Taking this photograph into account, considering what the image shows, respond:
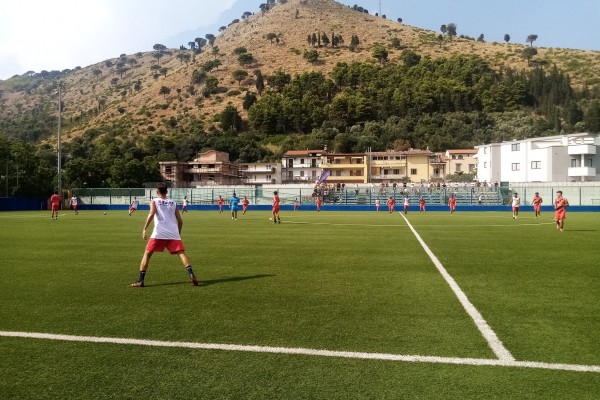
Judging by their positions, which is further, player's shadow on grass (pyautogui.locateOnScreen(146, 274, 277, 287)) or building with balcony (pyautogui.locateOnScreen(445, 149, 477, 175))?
building with balcony (pyautogui.locateOnScreen(445, 149, 477, 175))

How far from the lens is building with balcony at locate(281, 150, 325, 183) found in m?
107

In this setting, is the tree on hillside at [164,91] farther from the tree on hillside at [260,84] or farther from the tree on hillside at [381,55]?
the tree on hillside at [381,55]

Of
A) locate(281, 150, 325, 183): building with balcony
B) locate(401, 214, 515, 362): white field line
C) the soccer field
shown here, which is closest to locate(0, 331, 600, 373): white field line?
the soccer field

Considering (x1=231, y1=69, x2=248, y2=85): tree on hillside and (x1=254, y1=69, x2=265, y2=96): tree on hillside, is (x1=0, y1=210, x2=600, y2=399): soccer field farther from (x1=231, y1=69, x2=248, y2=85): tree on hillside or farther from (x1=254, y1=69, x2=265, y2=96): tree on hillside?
(x1=231, y1=69, x2=248, y2=85): tree on hillside

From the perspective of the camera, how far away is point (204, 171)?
11175cm

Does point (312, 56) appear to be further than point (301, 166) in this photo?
Yes

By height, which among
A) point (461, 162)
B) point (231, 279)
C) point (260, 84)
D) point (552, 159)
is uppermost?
point (260, 84)

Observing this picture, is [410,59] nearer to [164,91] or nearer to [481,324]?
[164,91]

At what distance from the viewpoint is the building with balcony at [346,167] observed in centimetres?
10288

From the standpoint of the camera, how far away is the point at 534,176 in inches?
2948

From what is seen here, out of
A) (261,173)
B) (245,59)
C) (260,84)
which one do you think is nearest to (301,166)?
(261,173)

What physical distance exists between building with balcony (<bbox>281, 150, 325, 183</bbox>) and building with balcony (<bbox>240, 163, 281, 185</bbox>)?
4.92ft

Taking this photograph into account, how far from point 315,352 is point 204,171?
10880 cm

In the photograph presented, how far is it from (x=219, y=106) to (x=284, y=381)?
161432 millimetres
